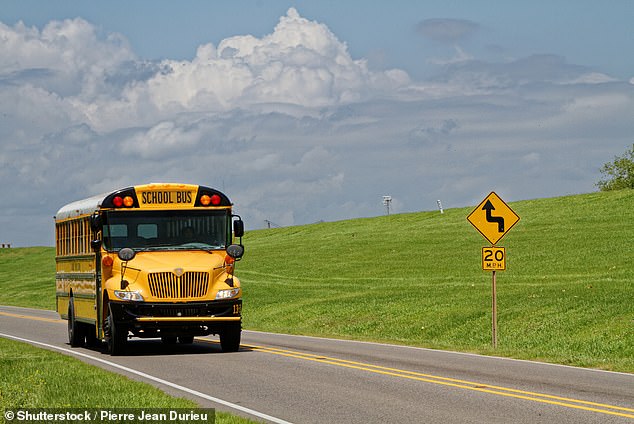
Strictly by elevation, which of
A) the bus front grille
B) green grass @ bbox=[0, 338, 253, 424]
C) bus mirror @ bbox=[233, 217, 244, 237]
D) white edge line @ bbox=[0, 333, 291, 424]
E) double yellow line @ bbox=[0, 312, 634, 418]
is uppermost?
bus mirror @ bbox=[233, 217, 244, 237]

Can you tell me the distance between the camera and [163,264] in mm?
21766

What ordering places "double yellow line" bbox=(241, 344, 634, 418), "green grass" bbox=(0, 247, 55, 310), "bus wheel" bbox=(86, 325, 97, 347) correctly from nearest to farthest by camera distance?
"double yellow line" bbox=(241, 344, 634, 418) < "bus wheel" bbox=(86, 325, 97, 347) < "green grass" bbox=(0, 247, 55, 310)

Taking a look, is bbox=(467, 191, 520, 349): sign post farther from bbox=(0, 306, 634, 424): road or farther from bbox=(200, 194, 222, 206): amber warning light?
bbox=(200, 194, 222, 206): amber warning light

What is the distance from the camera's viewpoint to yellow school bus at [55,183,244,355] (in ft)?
70.7

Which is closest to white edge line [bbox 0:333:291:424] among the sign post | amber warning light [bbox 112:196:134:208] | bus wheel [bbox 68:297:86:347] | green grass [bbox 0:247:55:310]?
bus wheel [bbox 68:297:86:347]

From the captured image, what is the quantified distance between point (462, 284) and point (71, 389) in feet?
102

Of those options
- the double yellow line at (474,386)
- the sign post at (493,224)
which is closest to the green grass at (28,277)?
the sign post at (493,224)

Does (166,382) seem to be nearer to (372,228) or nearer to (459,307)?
(459,307)

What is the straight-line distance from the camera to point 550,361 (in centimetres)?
2019

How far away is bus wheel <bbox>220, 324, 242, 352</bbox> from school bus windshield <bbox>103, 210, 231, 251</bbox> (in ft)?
5.48

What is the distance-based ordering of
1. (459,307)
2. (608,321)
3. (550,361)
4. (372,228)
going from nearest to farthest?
(550,361) → (608,321) → (459,307) → (372,228)

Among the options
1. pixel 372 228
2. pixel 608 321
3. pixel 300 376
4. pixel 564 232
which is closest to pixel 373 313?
pixel 608 321

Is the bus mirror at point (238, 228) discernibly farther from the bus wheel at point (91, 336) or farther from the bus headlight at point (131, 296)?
the bus wheel at point (91, 336)

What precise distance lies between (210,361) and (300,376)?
141 inches
